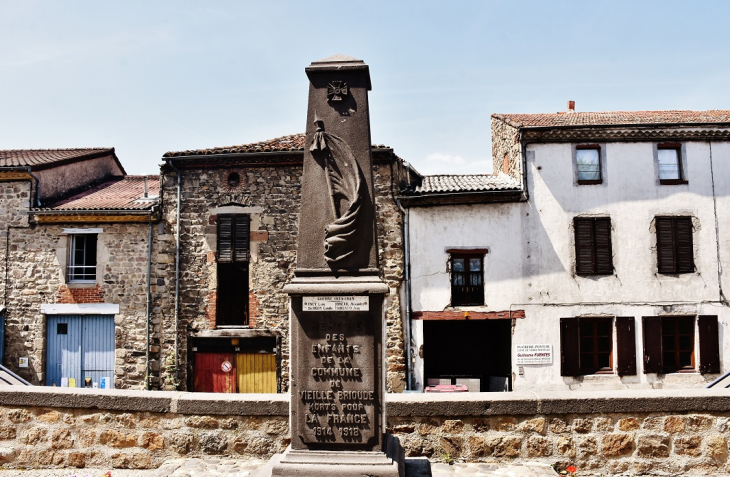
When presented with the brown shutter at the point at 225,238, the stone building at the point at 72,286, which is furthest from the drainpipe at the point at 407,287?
the stone building at the point at 72,286

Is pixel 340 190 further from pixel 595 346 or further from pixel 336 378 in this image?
pixel 595 346

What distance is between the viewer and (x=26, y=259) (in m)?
15.9

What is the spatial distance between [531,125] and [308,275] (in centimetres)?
1225

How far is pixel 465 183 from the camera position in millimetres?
16203

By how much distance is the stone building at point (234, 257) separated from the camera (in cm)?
1526

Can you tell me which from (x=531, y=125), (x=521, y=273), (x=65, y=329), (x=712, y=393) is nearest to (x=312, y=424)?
(x=712, y=393)

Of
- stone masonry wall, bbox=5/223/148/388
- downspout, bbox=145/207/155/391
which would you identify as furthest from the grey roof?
stone masonry wall, bbox=5/223/148/388

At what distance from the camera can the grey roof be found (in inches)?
594

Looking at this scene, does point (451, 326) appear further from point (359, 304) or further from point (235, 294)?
point (359, 304)

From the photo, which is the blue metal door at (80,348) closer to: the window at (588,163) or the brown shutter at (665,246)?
the window at (588,163)

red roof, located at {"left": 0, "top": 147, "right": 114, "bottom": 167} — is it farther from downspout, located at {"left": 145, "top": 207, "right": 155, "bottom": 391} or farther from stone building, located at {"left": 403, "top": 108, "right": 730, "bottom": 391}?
stone building, located at {"left": 403, "top": 108, "right": 730, "bottom": 391}

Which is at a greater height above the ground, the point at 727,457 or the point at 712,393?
the point at 712,393

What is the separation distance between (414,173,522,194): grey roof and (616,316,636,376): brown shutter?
461 cm

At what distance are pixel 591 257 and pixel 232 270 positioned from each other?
33.0 feet
